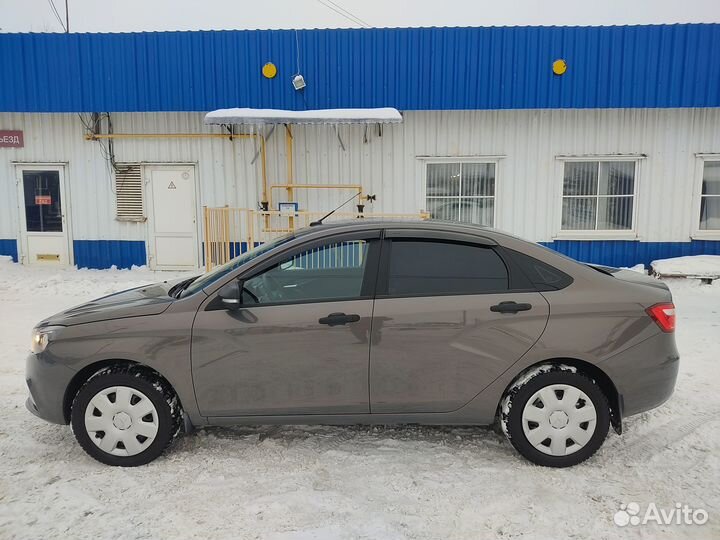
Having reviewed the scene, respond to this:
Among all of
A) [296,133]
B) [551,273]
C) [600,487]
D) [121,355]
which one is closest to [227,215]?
[296,133]

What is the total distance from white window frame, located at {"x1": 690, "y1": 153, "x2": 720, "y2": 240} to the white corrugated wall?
0.19ft

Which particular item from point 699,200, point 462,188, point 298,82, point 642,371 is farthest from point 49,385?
point 699,200

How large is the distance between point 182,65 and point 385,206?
460 cm

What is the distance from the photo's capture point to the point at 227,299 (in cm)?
334

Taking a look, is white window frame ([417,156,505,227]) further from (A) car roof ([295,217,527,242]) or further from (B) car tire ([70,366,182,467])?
(B) car tire ([70,366,182,467])

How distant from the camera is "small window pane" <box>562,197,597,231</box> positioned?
1050 centimetres

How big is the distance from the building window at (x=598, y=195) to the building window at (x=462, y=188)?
145 centimetres

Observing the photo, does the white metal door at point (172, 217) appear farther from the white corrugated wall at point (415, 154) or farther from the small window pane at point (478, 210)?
the small window pane at point (478, 210)

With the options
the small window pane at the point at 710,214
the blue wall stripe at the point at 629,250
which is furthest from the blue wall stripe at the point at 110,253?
the small window pane at the point at 710,214

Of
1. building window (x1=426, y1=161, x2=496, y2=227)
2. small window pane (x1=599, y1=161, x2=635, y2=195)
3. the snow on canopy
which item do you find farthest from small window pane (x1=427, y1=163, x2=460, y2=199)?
small window pane (x1=599, y1=161, x2=635, y2=195)

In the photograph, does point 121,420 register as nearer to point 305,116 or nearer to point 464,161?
point 305,116

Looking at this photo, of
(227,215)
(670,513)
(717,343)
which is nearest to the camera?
(670,513)

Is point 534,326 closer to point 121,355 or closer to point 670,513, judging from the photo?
point 670,513

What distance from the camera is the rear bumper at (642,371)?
338 cm
